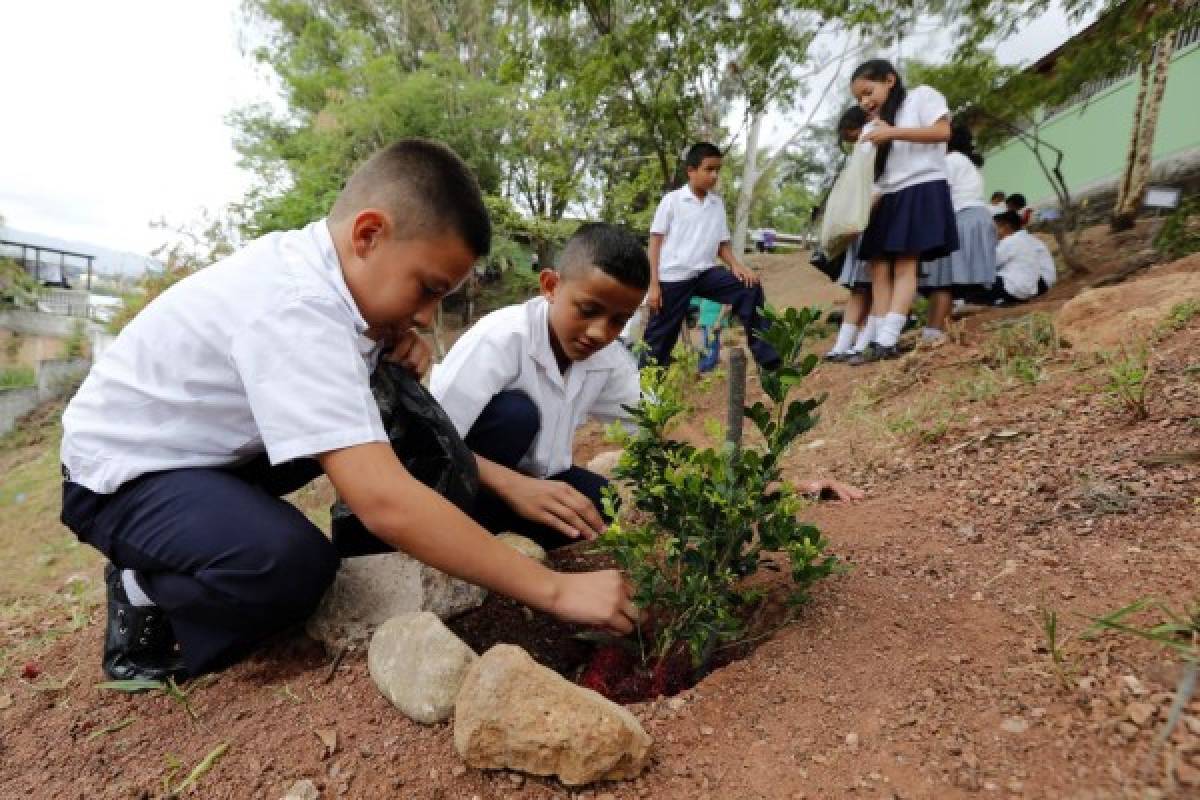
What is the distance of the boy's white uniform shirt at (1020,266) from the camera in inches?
234

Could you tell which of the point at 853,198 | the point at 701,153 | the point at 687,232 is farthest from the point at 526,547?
the point at 701,153

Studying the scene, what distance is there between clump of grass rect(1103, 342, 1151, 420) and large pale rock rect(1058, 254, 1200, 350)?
1.73 ft

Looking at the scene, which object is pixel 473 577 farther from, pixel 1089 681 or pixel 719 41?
pixel 719 41

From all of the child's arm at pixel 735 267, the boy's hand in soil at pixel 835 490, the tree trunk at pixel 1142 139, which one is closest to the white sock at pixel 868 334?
the child's arm at pixel 735 267

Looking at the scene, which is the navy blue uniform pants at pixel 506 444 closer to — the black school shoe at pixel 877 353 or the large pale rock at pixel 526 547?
the large pale rock at pixel 526 547

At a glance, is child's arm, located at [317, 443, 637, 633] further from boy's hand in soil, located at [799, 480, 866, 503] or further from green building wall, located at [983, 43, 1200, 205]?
green building wall, located at [983, 43, 1200, 205]

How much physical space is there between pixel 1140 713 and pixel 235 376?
6.09ft

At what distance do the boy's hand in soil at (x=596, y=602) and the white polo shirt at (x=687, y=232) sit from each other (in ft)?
11.7

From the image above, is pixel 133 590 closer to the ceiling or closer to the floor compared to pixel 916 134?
closer to the floor

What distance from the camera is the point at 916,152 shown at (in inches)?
157

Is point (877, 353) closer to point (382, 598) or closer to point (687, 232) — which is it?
point (687, 232)

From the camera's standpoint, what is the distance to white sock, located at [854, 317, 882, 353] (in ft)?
14.5

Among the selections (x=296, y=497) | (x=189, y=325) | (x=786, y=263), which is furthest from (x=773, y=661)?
(x=786, y=263)

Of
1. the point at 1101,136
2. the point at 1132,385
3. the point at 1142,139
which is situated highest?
the point at 1101,136
